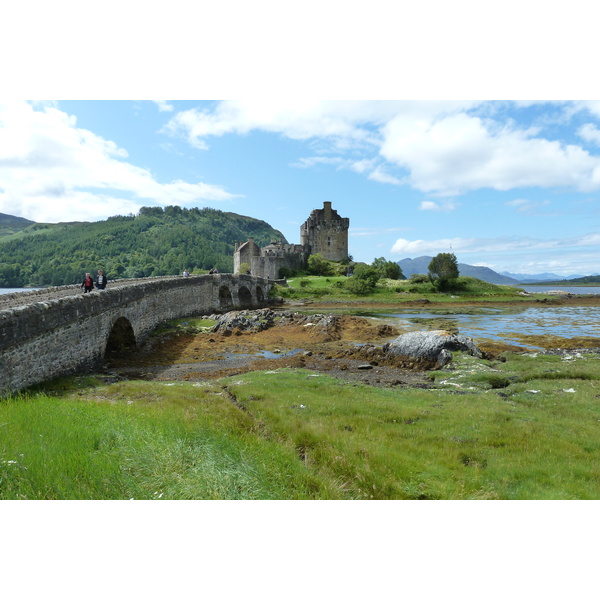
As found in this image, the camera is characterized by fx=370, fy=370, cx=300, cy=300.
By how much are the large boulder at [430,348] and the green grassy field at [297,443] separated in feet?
17.8

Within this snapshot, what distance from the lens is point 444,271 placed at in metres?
77.5

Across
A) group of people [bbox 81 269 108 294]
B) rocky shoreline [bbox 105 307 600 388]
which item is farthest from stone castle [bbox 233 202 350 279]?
group of people [bbox 81 269 108 294]

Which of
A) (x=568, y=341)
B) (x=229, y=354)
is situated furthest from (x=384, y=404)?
(x=568, y=341)

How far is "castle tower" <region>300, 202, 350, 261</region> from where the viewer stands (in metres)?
94.7

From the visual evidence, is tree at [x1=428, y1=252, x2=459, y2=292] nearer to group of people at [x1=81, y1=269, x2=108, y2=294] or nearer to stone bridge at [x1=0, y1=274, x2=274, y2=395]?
stone bridge at [x1=0, y1=274, x2=274, y2=395]

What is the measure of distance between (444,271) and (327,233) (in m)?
31.4

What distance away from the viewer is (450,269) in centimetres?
7731

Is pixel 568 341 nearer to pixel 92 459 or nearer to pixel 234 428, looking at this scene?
pixel 234 428

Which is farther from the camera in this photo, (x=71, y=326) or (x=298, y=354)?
(x=298, y=354)

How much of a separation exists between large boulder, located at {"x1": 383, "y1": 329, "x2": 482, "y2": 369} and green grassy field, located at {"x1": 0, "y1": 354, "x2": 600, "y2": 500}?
17.8ft

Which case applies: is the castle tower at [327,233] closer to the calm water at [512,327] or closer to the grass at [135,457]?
the calm water at [512,327]

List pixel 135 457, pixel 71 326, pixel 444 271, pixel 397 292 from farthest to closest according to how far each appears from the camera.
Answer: pixel 444 271
pixel 397 292
pixel 71 326
pixel 135 457

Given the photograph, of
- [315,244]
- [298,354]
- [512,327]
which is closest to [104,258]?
[315,244]

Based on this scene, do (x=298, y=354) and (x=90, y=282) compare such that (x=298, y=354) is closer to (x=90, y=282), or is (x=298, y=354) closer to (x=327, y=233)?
(x=90, y=282)
